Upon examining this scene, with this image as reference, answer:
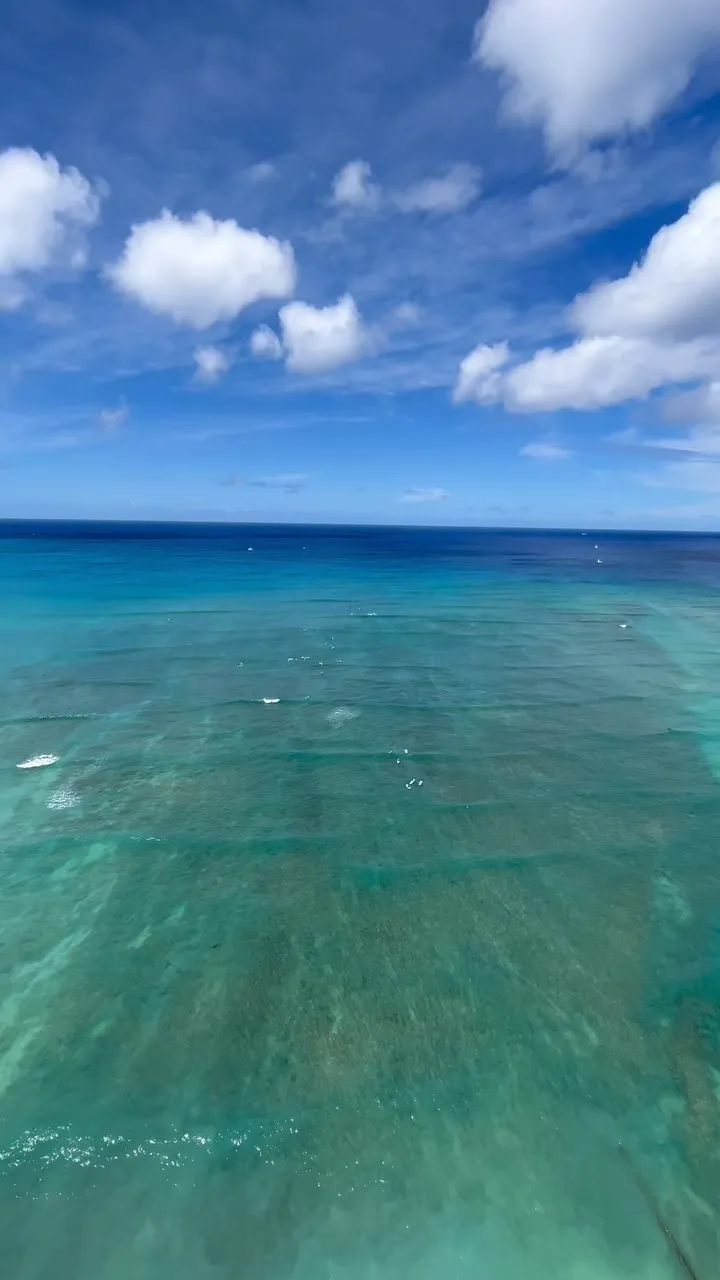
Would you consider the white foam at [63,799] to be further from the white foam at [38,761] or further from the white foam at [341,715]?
the white foam at [341,715]

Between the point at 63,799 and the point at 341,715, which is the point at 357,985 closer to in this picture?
the point at 63,799

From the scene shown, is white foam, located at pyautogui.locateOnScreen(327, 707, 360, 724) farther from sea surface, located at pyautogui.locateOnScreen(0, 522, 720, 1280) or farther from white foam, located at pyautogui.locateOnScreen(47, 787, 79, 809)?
white foam, located at pyautogui.locateOnScreen(47, 787, 79, 809)

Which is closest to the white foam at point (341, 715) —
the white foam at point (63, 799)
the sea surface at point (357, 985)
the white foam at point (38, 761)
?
the sea surface at point (357, 985)

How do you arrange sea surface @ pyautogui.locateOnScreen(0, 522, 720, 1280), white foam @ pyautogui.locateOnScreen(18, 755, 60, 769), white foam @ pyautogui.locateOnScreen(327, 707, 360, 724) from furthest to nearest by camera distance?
1. white foam @ pyautogui.locateOnScreen(327, 707, 360, 724)
2. white foam @ pyautogui.locateOnScreen(18, 755, 60, 769)
3. sea surface @ pyautogui.locateOnScreen(0, 522, 720, 1280)

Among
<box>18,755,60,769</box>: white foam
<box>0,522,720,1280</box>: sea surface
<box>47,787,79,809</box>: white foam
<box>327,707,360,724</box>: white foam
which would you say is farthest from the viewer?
<box>327,707,360,724</box>: white foam

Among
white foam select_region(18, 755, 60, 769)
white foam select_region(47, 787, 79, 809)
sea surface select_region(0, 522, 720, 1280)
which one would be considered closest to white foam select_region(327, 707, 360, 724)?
sea surface select_region(0, 522, 720, 1280)

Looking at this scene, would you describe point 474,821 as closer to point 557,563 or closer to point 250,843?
point 250,843

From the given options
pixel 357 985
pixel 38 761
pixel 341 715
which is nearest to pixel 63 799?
pixel 38 761

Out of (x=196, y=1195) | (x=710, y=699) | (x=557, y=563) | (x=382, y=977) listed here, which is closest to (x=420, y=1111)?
(x=382, y=977)
